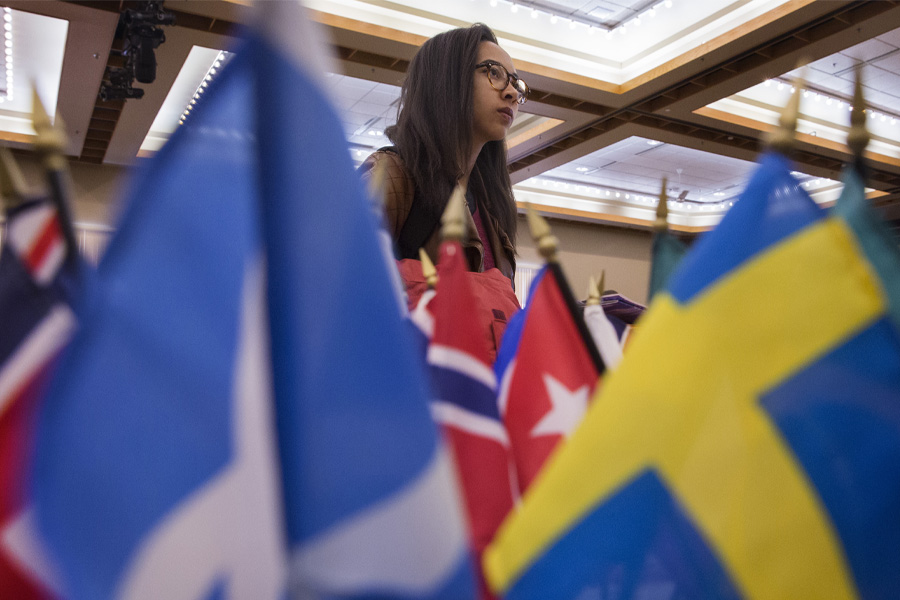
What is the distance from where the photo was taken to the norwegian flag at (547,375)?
78 cm

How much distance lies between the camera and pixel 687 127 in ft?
24.8

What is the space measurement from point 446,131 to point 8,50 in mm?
6293

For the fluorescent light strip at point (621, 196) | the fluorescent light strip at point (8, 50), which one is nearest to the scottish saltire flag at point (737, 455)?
the fluorescent light strip at point (8, 50)

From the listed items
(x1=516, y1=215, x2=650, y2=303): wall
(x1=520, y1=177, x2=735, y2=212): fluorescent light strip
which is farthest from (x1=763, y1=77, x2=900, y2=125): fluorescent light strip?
(x1=516, y1=215, x2=650, y2=303): wall

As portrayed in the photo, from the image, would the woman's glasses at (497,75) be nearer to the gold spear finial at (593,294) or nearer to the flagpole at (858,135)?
the gold spear finial at (593,294)

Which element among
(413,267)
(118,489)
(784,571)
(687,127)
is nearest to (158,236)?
(118,489)

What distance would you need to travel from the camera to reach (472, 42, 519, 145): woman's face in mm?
1507

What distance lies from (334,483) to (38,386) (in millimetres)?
272

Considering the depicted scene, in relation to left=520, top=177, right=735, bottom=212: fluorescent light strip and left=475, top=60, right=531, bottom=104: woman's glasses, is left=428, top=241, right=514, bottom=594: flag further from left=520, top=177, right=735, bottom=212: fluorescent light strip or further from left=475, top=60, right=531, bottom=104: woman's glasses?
left=520, top=177, right=735, bottom=212: fluorescent light strip

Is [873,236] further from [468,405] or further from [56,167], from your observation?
[56,167]

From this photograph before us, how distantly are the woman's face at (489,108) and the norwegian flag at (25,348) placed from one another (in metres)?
0.99

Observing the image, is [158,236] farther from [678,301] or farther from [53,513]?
[678,301]

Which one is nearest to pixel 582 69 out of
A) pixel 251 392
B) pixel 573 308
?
pixel 573 308

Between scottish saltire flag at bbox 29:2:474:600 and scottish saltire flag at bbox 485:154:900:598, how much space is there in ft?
0.41
